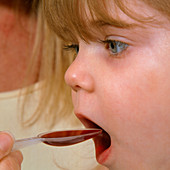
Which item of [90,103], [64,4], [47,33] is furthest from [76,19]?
[47,33]

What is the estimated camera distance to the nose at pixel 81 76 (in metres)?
0.69

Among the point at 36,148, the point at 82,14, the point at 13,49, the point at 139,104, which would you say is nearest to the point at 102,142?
the point at 139,104

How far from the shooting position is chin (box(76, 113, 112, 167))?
2.42 feet

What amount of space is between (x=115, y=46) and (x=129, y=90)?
0.09 meters

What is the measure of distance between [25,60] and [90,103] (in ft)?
2.08

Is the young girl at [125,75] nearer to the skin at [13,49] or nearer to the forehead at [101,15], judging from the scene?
the forehead at [101,15]

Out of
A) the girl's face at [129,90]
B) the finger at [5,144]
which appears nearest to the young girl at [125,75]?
the girl's face at [129,90]

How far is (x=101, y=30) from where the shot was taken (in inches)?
26.7

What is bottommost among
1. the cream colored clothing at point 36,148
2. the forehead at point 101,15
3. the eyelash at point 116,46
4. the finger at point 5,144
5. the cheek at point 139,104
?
the cream colored clothing at point 36,148

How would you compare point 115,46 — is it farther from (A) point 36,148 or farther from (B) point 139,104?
(A) point 36,148

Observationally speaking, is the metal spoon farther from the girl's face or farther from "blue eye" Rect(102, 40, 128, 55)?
"blue eye" Rect(102, 40, 128, 55)

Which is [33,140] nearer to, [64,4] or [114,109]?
[114,109]

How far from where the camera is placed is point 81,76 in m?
0.70

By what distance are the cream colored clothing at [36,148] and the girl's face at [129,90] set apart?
1.43ft
